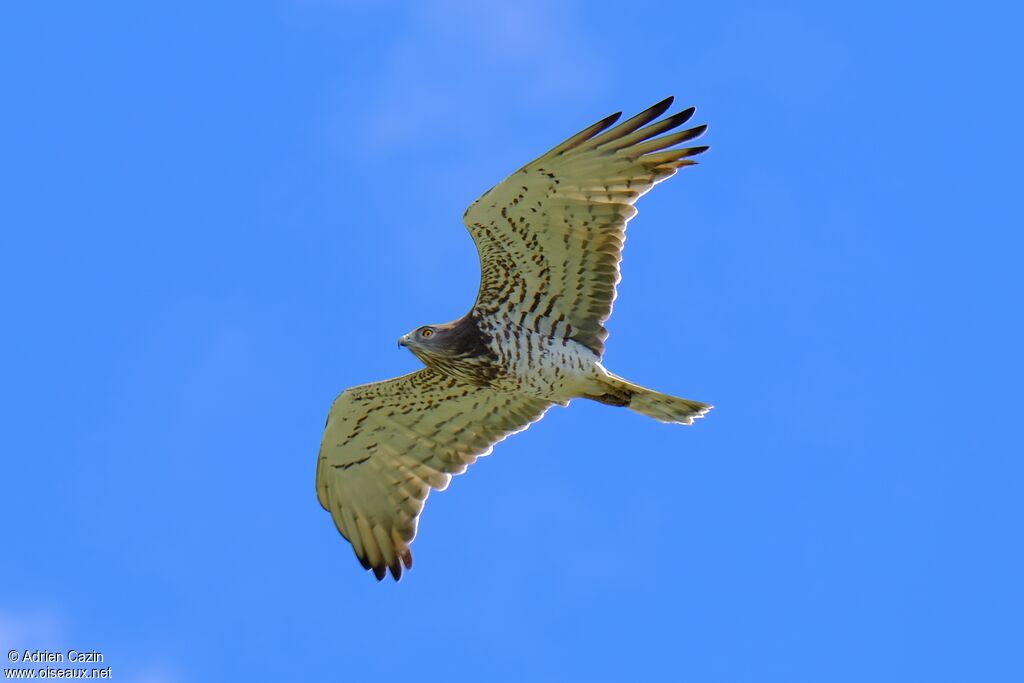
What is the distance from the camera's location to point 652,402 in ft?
38.1

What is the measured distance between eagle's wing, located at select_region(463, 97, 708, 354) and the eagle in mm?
10

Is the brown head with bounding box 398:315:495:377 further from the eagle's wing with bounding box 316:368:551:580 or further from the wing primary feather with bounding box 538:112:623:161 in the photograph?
the wing primary feather with bounding box 538:112:623:161

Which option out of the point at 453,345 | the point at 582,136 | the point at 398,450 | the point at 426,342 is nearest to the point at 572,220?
the point at 582,136

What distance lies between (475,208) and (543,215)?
1.84 feet

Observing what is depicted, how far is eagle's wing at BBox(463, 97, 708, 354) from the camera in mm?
11039

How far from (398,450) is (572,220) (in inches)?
115

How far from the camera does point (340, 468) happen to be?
12.7 meters

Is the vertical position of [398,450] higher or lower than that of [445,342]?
lower

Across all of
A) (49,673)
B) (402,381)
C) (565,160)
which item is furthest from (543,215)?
(49,673)

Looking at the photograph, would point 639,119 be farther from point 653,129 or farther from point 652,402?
point 652,402

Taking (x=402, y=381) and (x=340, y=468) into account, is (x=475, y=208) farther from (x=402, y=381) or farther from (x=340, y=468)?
(x=340, y=468)

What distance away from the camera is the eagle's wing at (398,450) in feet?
40.9

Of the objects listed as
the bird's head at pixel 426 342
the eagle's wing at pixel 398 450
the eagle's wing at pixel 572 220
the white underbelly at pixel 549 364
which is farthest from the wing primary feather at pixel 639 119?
the eagle's wing at pixel 398 450

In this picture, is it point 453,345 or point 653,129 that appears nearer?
point 653,129
